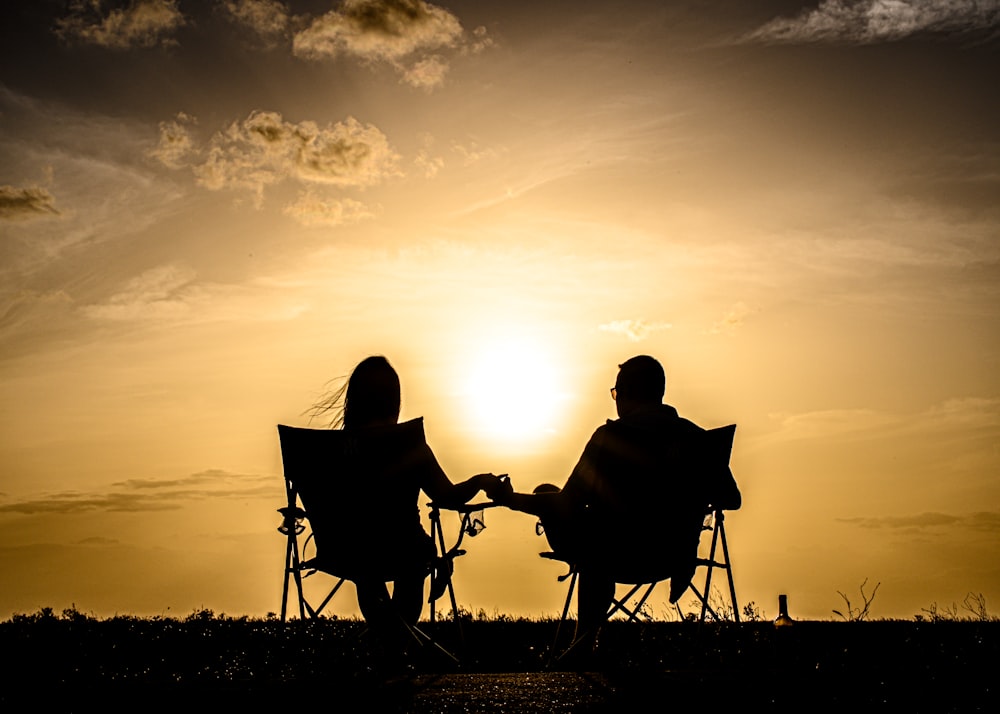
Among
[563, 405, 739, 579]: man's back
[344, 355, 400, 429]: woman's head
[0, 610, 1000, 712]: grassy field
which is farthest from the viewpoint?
[344, 355, 400, 429]: woman's head

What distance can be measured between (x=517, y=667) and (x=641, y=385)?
5.34 feet

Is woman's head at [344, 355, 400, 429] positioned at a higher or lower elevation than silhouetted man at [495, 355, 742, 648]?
higher

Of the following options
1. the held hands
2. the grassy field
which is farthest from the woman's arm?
the grassy field

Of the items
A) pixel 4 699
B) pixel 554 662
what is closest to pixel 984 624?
pixel 554 662

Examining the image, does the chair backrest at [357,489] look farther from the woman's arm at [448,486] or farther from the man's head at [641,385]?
Answer: the man's head at [641,385]

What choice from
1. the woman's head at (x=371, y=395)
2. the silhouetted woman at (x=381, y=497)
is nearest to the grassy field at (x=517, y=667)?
the silhouetted woman at (x=381, y=497)

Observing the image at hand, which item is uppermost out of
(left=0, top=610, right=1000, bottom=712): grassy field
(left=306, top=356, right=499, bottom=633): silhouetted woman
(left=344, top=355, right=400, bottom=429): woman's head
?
(left=344, top=355, right=400, bottom=429): woman's head

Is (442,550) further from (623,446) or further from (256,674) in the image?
(256,674)

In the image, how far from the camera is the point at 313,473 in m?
5.57

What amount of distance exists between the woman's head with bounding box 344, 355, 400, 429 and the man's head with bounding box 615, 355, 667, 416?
1.22 metres

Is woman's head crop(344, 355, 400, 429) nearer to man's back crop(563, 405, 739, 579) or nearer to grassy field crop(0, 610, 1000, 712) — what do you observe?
man's back crop(563, 405, 739, 579)

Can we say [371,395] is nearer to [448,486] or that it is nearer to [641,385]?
[448,486]

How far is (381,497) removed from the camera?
5.52 metres

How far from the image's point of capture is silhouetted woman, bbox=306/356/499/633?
5461 mm
